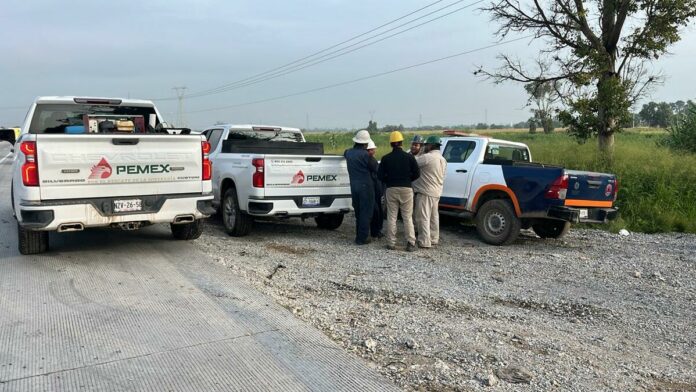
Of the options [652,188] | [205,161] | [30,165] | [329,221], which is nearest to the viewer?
[30,165]

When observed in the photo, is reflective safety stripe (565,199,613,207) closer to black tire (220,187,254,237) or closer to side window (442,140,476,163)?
side window (442,140,476,163)

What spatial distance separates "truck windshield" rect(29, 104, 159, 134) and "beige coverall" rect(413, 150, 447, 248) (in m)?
4.41

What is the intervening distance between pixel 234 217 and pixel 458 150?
421 cm

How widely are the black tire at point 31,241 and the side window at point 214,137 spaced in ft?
12.8

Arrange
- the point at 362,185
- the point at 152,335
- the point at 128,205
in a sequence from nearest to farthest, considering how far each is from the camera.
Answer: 1. the point at 152,335
2. the point at 128,205
3. the point at 362,185

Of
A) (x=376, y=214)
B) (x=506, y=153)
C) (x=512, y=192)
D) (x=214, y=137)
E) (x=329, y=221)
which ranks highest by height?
(x=214, y=137)

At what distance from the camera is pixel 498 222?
9.05m

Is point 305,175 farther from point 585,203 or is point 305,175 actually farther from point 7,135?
point 7,135

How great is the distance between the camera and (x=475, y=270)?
23.5ft

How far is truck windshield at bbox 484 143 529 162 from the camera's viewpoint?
9.78 m

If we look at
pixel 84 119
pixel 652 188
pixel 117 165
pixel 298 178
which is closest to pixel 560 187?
pixel 298 178

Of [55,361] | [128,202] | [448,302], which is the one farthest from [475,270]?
[55,361]

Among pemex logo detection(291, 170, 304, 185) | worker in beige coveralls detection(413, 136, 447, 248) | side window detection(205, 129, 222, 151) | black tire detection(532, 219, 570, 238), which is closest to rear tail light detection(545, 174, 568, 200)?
black tire detection(532, 219, 570, 238)

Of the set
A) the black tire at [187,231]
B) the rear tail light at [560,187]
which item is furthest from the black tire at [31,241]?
the rear tail light at [560,187]
